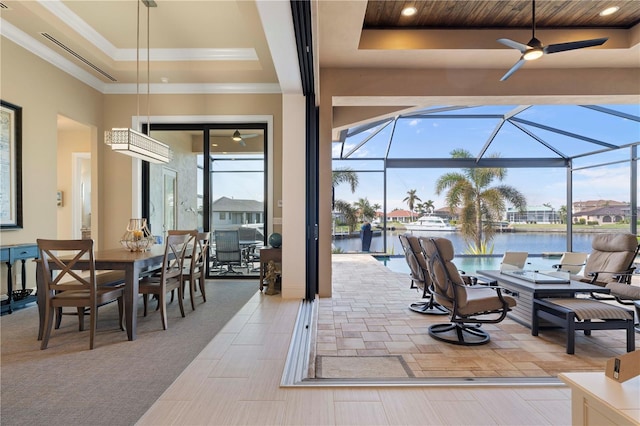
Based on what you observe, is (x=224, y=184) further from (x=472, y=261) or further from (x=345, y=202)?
(x=472, y=261)

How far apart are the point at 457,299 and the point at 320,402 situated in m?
1.76

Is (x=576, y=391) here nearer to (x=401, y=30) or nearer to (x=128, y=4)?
(x=401, y=30)

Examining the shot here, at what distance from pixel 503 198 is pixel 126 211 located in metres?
9.68

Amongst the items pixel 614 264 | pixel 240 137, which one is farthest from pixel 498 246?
pixel 240 137

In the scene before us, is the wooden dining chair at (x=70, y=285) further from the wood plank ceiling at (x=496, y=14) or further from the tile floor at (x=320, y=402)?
the wood plank ceiling at (x=496, y=14)

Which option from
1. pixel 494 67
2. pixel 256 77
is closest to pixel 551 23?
pixel 494 67

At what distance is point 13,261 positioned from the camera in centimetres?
399

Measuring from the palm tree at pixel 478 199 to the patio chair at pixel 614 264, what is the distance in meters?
5.03

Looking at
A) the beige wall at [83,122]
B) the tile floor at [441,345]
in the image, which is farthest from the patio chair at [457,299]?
the beige wall at [83,122]

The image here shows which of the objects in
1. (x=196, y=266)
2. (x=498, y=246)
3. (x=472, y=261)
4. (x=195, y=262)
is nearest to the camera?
(x=195, y=262)

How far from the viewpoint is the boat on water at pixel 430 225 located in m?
10.2

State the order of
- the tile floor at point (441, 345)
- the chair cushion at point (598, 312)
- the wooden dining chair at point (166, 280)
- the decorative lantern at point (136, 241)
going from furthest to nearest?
the decorative lantern at point (136, 241), the wooden dining chair at point (166, 280), the chair cushion at point (598, 312), the tile floor at point (441, 345)

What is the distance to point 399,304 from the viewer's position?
15.3 feet

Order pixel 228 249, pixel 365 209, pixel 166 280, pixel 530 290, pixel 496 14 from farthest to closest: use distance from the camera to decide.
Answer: pixel 365 209 → pixel 228 249 → pixel 496 14 → pixel 166 280 → pixel 530 290
